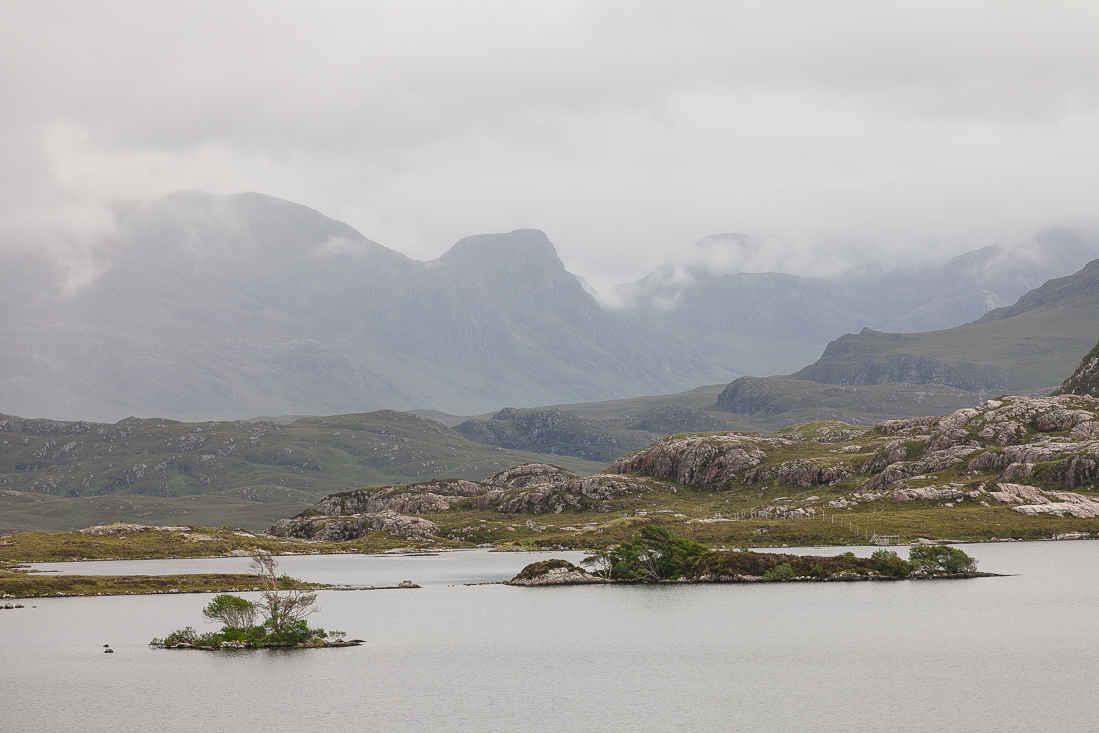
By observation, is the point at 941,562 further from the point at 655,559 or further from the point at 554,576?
the point at 554,576

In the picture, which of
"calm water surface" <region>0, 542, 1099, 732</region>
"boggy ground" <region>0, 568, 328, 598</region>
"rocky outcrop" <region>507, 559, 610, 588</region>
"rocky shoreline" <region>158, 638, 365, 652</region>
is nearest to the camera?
"calm water surface" <region>0, 542, 1099, 732</region>

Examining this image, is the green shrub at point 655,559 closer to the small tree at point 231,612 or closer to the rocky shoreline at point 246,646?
the rocky shoreline at point 246,646

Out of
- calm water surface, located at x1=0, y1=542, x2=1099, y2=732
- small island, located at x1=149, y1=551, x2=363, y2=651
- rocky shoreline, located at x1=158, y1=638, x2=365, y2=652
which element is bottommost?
calm water surface, located at x1=0, y1=542, x2=1099, y2=732

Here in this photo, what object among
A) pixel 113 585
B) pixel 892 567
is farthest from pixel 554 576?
pixel 113 585

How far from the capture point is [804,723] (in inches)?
2660

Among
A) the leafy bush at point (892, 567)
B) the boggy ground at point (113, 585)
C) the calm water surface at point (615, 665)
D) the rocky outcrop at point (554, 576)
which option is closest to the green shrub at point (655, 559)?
the rocky outcrop at point (554, 576)

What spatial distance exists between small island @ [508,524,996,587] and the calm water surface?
7.64 m

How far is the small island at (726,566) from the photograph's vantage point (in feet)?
495

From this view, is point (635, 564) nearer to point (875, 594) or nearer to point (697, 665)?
point (875, 594)

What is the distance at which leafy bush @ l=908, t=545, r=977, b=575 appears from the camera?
150m

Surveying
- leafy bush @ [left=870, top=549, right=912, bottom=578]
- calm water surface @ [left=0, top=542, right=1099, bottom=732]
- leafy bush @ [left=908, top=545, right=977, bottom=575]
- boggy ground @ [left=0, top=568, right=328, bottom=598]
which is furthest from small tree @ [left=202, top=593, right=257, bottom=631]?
leafy bush @ [left=908, top=545, right=977, bottom=575]

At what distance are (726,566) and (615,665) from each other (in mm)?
67414

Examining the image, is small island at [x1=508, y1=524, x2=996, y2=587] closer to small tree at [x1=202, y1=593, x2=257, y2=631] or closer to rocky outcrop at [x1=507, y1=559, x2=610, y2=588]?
rocky outcrop at [x1=507, y1=559, x2=610, y2=588]

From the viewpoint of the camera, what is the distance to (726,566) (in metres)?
156
